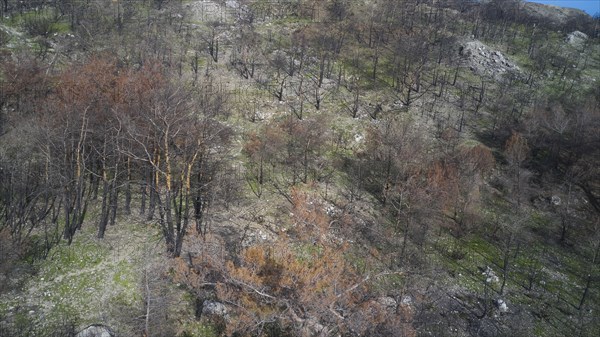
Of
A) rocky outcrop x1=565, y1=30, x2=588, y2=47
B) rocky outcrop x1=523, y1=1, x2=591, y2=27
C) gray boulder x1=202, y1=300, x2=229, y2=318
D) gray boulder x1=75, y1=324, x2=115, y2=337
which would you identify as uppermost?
rocky outcrop x1=523, y1=1, x2=591, y2=27

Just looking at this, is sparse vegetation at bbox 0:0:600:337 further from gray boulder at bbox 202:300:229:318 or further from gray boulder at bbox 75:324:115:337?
gray boulder at bbox 75:324:115:337

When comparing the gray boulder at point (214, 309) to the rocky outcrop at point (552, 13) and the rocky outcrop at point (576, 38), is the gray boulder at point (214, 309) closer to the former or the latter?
the rocky outcrop at point (576, 38)

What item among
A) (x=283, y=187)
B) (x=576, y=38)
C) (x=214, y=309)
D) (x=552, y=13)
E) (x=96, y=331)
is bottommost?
(x=283, y=187)

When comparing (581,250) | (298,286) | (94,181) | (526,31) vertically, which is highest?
(526,31)

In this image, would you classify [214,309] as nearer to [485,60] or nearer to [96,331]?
[96,331]

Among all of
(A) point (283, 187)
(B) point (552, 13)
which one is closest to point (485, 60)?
(A) point (283, 187)

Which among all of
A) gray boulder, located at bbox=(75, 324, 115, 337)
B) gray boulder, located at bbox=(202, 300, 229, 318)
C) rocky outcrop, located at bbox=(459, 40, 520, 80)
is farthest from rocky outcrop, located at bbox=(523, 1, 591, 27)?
gray boulder, located at bbox=(75, 324, 115, 337)

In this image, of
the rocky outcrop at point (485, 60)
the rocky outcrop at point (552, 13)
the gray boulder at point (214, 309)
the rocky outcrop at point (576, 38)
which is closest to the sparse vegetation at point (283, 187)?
the gray boulder at point (214, 309)

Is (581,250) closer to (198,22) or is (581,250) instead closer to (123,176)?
(123,176)

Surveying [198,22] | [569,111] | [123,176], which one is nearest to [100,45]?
[198,22]

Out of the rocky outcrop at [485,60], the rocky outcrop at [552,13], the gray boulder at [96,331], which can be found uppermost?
the rocky outcrop at [552,13]

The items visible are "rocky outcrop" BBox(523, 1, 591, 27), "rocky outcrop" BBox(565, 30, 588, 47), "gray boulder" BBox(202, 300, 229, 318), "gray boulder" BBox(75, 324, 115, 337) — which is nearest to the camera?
"gray boulder" BBox(75, 324, 115, 337)
